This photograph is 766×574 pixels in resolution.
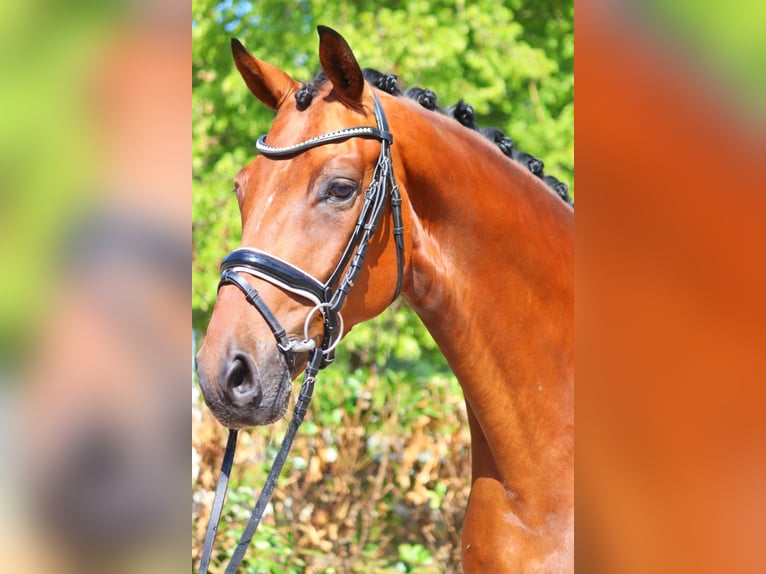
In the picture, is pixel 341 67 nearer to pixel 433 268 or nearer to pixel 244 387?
pixel 433 268

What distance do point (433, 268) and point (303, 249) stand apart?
1.41 feet

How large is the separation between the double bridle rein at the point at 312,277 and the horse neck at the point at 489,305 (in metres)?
0.11

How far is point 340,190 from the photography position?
2188 mm

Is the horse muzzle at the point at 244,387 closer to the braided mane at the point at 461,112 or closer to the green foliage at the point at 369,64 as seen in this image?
the braided mane at the point at 461,112

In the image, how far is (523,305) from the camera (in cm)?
243

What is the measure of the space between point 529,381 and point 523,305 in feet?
0.74

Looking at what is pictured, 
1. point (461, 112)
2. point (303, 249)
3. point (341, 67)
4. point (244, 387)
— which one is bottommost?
point (244, 387)

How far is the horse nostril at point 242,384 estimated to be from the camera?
77.6 inches

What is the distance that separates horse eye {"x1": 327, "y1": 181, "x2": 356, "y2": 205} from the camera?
7.14 feet

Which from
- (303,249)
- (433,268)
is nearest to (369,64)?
(433,268)
